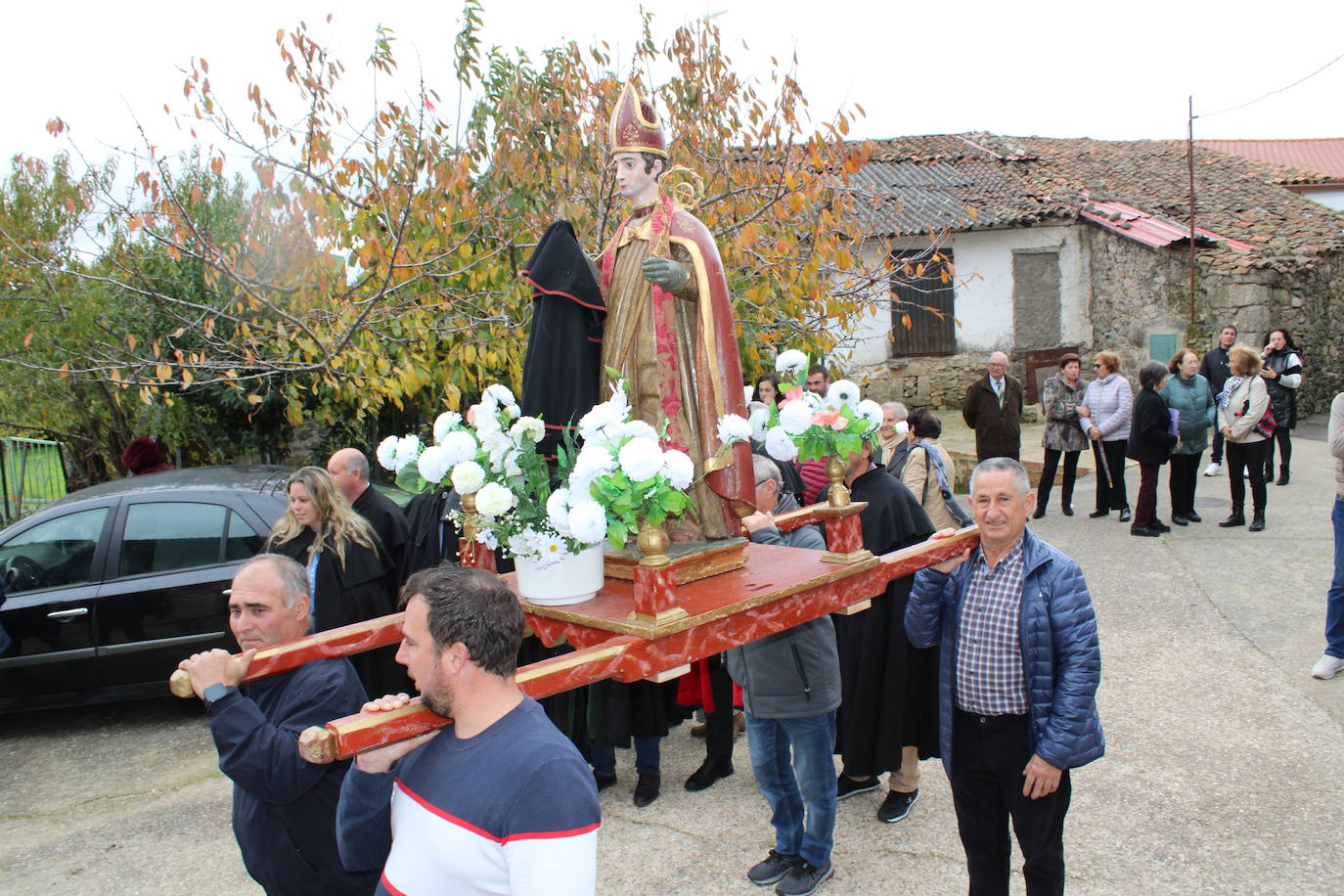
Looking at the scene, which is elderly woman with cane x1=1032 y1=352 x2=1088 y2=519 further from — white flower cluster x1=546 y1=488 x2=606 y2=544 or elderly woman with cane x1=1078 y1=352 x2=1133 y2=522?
white flower cluster x1=546 y1=488 x2=606 y2=544

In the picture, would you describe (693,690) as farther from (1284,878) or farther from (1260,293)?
(1260,293)

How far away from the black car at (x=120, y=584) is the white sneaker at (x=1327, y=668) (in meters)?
6.51

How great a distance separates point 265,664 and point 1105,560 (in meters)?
8.15

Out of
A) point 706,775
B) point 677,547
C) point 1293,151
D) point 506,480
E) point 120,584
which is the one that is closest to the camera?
point 506,480

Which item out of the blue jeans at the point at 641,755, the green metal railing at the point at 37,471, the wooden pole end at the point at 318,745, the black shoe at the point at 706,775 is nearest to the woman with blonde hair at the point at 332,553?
the blue jeans at the point at 641,755

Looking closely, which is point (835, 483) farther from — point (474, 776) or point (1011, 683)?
point (474, 776)

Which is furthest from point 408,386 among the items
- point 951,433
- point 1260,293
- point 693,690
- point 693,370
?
point 1260,293

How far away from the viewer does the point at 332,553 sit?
4.85 metres

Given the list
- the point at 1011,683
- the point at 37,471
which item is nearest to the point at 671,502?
the point at 1011,683

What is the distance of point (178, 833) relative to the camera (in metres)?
4.94

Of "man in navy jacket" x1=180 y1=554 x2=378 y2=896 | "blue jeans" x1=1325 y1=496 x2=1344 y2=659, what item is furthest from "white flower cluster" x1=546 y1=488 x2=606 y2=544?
"blue jeans" x1=1325 y1=496 x2=1344 y2=659

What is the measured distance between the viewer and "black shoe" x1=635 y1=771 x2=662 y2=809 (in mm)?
4992

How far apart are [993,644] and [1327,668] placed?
4.11 metres

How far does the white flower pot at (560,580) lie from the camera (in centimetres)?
277
